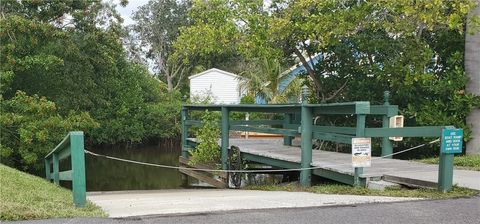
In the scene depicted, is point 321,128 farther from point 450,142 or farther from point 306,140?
point 450,142

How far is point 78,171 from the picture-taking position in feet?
18.6

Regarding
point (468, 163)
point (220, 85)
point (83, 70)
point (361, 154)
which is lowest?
point (468, 163)

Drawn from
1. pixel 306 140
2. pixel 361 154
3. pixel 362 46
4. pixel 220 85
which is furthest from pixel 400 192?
pixel 220 85

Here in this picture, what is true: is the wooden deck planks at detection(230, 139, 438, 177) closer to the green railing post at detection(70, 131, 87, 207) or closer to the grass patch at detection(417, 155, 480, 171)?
the grass patch at detection(417, 155, 480, 171)

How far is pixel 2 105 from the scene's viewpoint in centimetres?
1644

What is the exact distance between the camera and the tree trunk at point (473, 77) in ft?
37.9

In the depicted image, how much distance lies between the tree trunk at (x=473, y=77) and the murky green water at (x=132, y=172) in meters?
8.73

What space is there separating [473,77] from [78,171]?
972 centimetres

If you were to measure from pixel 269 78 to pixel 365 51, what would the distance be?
47.9 feet

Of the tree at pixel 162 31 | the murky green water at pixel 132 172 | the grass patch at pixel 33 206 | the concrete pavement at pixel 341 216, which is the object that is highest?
the tree at pixel 162 31

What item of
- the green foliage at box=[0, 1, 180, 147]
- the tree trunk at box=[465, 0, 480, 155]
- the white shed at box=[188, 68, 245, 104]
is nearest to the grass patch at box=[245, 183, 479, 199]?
the tree trunk at box=[465, 0, 480, 155]

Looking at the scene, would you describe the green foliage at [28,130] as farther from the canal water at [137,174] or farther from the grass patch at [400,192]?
the grass patch at [400,192]

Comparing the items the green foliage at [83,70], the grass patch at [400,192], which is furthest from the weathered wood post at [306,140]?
the green foliage at [83,70]

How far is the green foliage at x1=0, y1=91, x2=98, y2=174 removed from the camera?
15.9 metres
